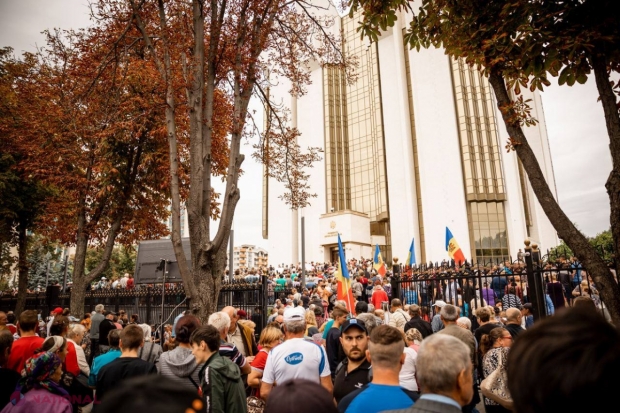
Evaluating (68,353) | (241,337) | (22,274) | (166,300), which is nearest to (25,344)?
(68,353)

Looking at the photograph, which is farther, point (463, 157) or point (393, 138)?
point (393, 138)

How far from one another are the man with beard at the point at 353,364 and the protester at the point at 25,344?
422 cm

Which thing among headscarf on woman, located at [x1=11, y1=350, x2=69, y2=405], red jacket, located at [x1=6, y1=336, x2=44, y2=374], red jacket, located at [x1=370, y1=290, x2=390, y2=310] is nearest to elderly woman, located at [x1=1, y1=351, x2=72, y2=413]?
headscarf on woman, located at [x1=11, y1=350, x2=69, y2=405]

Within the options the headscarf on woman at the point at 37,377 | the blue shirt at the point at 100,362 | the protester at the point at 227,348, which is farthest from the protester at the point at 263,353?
the headscarf on woman at the point at 37,377

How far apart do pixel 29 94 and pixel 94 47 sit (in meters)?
8.23

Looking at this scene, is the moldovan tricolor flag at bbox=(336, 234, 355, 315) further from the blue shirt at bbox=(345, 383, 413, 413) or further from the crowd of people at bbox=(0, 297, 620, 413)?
the blue shirt at bbox=(345, 383, 413, 413)

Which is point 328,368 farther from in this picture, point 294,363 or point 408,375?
point 408,375

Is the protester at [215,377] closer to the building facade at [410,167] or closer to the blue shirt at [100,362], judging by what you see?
the blue shirt at [100,362]

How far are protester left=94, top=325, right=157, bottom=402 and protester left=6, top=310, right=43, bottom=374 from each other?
154 centimetres

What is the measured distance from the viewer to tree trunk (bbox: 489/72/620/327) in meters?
3.95

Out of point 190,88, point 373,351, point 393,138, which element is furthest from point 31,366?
point 393,138

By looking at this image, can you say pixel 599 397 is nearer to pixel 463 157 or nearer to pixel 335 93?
pixel 463 157

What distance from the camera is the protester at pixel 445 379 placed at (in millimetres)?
2213

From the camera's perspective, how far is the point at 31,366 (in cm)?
374
